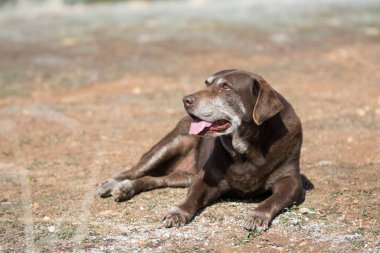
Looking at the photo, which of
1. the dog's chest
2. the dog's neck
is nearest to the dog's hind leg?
the dog's chest

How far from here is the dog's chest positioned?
6.07 metres

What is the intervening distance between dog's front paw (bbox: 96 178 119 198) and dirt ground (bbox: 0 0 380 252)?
0.28ft

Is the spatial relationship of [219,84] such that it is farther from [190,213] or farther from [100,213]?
[100,213]

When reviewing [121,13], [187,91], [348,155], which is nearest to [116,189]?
[348,155]

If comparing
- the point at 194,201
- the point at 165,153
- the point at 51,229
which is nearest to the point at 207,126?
the point at 194,201

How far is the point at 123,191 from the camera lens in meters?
6.52

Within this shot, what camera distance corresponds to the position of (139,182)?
6.78 meters

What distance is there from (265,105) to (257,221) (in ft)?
3.18

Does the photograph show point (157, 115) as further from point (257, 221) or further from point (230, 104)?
point (257, 221)

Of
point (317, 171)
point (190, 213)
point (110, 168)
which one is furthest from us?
point (110, 168)

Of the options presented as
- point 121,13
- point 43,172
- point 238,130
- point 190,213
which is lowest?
point 121,13

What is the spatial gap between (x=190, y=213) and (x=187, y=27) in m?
13.5

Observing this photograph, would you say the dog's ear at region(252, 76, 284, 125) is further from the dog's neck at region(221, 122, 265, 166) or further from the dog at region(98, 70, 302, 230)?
the dog's neck at region(221, 122, 265, 166)

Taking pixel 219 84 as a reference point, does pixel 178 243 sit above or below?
below
